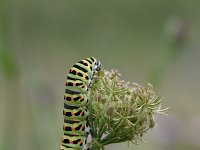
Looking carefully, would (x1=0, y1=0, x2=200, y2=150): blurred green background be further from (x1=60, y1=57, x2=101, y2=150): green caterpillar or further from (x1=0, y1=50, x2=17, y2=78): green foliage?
(x1=60, y1=57, x2=101, y2=150): green caterpillar

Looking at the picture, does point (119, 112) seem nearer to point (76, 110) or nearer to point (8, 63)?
point (76, 110)

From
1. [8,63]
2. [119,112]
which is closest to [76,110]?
[119,112]

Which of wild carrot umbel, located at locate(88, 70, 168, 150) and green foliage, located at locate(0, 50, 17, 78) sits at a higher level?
green foliage, located at locate(0, 50, 17, 78)

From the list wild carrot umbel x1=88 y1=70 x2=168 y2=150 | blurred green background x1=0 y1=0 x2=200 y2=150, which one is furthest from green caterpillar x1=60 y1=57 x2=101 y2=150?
blurred green background x1=0 y1=0 x2=200 y2=150

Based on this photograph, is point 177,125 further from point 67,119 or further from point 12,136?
point 67,119

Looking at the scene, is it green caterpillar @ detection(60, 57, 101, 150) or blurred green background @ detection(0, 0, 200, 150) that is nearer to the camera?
green caterpillar @ detection(60, 57, 101, 150)

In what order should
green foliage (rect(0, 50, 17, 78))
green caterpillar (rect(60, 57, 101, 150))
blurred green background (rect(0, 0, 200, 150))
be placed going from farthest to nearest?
blurred green background (rect(0, 0, 200, 150)), green foliage (rect(0, 50, 17, 78)), green caterpillar (rect(60, 57, 101, 150))
